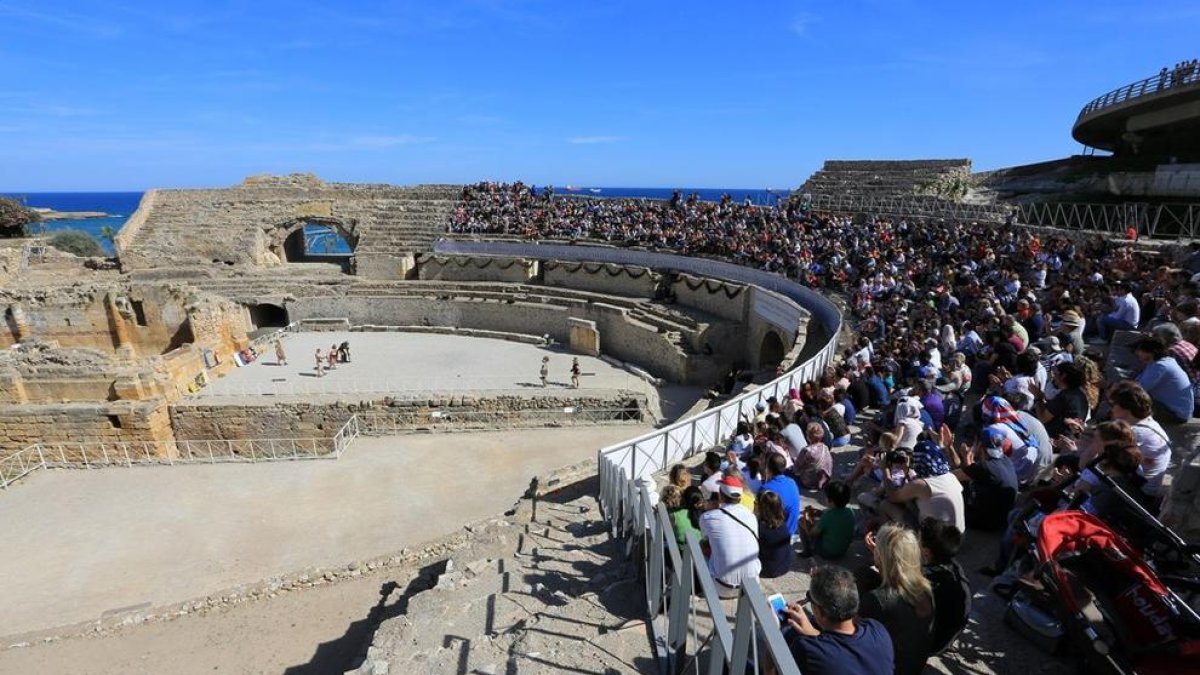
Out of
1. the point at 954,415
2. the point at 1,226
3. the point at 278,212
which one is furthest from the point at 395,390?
the point at 1,226

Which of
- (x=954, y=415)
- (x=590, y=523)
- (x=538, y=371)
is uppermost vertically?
(x=954, y=415)

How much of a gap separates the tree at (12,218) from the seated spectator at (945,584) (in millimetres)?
51052

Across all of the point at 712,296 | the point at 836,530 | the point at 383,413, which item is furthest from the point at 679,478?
the point at 712,296

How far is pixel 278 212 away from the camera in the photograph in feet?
111

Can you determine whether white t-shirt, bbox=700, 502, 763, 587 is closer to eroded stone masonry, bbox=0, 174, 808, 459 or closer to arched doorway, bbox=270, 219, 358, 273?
eroded stone masonry, bbox=0, 174, 808, 459

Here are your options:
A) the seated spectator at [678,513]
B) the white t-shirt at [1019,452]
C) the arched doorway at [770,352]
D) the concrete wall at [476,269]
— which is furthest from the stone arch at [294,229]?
the white t-shirt at [1019,452]

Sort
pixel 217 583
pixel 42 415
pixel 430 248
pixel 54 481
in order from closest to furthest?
1. pixel 217 583
2. pixel 54 481
3. pixel 42 415
4. pixel 430 248

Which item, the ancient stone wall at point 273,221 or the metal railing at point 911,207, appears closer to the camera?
the metal railing at point 911,207

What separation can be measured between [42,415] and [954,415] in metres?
19.5

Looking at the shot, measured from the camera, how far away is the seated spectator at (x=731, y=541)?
4375 mm

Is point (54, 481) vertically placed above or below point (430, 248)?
below

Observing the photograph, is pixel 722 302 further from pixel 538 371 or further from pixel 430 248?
pixel 430 248

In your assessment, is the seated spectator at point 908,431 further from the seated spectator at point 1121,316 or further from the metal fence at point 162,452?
the metal fence at point 162,452

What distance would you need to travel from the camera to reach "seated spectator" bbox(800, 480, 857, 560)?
5004 mm
